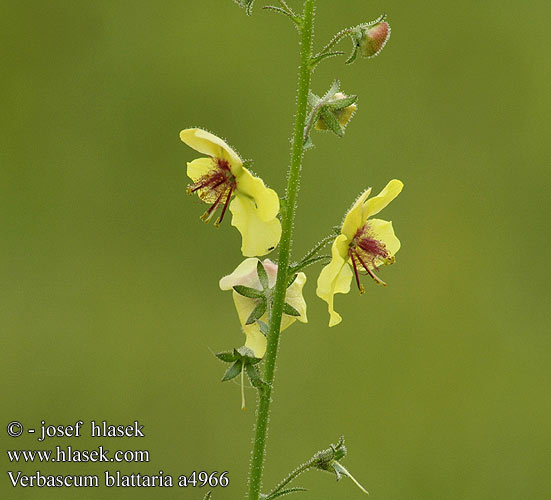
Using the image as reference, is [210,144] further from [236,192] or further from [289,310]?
[289,310]

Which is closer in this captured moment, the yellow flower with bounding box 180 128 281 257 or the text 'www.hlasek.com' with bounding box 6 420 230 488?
the yellow flower with bounding box 180 128 281 257

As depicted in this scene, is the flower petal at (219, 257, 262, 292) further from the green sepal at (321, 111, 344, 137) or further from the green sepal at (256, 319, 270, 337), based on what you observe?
the green sepal at (321, 111, 344, 137)

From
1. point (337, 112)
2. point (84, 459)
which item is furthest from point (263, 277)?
point (84, 459)

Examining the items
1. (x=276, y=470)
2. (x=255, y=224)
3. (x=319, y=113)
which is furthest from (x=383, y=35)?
(x=276, y=470)

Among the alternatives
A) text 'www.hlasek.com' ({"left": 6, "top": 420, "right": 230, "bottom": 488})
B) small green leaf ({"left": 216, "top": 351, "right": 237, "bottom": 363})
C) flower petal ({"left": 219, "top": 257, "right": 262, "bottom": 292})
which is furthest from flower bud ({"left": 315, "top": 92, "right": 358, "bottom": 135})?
text 'www.hlasek.com' ({"left": 6, "top": 420, "right": 230, "bottom": 488})

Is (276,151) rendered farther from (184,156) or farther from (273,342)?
(273,342)
